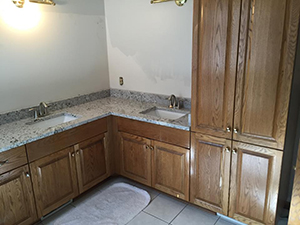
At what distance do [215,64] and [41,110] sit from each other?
1712 mm

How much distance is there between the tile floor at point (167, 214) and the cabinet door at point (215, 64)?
813 millimetres

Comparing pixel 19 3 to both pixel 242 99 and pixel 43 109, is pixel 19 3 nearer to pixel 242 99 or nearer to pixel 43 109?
pixel 43 109

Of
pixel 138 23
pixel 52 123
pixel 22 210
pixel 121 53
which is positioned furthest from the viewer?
pixel 121 53

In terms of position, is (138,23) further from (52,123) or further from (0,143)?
(0,143)

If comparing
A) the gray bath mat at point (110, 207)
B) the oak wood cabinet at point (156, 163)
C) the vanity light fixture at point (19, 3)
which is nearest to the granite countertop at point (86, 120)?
the oak wood cabinet at point (156, 163)

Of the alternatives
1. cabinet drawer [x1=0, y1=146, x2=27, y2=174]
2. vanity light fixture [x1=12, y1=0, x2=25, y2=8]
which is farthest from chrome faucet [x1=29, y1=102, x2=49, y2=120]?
vanity light fixture [x1=12, y1=0, x2=25, y2=8]

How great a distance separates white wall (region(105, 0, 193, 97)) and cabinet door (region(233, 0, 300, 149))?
866mm

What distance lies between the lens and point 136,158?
260 cm

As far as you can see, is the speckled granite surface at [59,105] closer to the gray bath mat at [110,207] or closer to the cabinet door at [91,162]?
the cabinet door at [91,162]

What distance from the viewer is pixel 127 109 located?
268 centimetres

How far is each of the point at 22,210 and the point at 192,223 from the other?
4.59ft

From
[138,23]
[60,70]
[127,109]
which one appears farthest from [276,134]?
[60,70]

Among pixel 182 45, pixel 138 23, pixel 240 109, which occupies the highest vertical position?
pixel 138 23

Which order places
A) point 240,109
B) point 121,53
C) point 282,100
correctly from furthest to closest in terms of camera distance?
point 121,53 → point 240,109 → point 282,100
